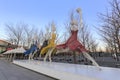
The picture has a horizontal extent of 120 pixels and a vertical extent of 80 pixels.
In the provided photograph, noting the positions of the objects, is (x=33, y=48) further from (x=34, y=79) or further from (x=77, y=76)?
(x=77, y=76)

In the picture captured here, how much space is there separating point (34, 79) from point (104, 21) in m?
7.81

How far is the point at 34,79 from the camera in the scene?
11172 mm

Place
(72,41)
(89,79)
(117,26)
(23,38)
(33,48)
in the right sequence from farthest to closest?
(23,38) < (33,48) < (117,26) < (72,41) < (89,79)

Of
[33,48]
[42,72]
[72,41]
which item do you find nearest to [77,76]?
[72,41]


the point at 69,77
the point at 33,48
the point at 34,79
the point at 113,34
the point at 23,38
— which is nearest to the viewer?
the point at 69,77

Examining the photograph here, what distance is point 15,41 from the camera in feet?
195

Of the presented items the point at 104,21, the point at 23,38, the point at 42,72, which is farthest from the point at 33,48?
the point at 23,38

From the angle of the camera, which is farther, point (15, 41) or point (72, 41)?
point (15, 41)

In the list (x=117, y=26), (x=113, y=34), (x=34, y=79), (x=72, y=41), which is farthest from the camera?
(x=113, y=34)

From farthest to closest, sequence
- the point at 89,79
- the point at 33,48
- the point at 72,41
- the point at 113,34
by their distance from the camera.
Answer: the point at 33,48
the point at 113,34
the point at 72,41
the point at 89,79

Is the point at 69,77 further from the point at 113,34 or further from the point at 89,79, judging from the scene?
the point at 113,34

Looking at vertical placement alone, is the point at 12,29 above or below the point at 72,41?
above

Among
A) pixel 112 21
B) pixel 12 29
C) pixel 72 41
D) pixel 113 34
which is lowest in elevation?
pixel 72 41

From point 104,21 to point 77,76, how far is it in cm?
817
